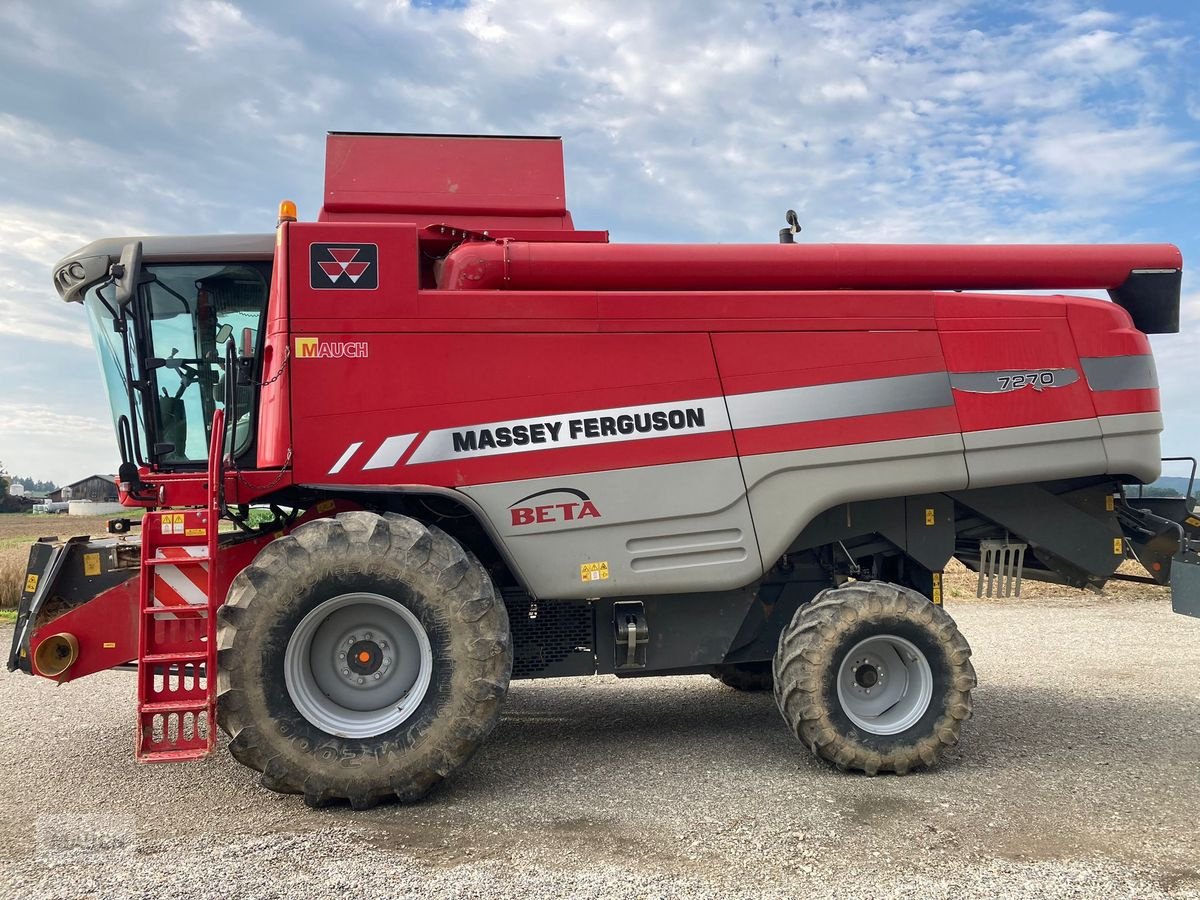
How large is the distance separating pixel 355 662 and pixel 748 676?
335 centimetres

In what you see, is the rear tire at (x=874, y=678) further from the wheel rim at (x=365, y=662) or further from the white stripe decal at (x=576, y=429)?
the wheel rim at (x=365, y=662)

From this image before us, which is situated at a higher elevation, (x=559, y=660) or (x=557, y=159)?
(x=557, y=159)

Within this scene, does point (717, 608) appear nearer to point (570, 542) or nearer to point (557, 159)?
point (570, 542)

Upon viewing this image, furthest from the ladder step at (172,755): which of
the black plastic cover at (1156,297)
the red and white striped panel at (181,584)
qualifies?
the black plastic cover at (1156,297)

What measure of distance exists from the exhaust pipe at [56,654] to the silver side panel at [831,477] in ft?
12.4

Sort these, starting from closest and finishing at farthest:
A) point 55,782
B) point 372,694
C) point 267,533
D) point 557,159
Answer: point 372,694 → point 55,782 → point 267,533 → point 557,159

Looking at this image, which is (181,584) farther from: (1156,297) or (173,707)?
(1156,297)

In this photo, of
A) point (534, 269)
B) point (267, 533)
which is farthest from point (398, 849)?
point (534, 269)

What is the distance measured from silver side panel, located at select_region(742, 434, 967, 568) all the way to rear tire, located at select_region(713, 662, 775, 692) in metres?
1.85

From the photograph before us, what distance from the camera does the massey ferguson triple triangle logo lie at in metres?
4.68

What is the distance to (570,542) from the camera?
189 inches

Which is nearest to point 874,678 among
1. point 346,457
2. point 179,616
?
point 346,457

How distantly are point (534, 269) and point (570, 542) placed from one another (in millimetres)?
1529

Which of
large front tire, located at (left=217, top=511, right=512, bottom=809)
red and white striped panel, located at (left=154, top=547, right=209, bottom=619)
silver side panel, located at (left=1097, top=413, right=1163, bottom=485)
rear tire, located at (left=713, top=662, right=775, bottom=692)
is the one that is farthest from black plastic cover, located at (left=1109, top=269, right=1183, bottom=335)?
red and white striped panel, located at (left=154, top=547, right=209, bottom=619)
